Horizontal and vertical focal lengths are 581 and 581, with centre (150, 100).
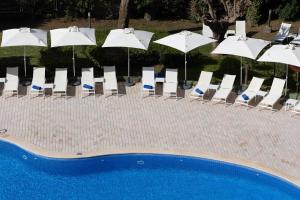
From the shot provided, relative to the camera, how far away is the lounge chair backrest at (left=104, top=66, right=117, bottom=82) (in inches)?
793

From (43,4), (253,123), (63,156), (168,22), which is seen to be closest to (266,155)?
(253,123)

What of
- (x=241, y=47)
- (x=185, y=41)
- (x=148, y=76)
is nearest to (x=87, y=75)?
(x=148, y=76)

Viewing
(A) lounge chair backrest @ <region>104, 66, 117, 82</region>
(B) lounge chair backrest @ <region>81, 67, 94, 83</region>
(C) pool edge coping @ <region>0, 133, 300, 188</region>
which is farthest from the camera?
(A) lounge chair backrest @ <region>104, 66, 117, 82</region>

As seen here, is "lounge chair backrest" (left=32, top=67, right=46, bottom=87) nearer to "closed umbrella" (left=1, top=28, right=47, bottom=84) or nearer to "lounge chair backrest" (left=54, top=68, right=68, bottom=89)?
"lounge chair backrest" (left=54, top=68, right=68, bottom=89)

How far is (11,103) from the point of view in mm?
19422

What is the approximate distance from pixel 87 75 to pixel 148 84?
84.6 inches

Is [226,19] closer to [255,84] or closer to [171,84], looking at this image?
[255,84]

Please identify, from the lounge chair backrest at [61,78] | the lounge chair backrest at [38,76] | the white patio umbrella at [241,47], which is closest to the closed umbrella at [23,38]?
the lounge chair backrest at [38,76]

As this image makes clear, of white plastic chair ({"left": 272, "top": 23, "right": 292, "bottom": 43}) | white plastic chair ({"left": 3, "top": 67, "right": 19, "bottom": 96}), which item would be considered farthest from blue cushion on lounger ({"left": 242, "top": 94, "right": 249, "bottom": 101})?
white plastic chair ({"left": 3, "top": 67, "right": 19, "bottom": 96})

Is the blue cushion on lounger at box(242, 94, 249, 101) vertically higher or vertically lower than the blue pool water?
higher

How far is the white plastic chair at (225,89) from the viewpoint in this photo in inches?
761

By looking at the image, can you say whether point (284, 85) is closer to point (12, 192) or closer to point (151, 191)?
point (151, 191)

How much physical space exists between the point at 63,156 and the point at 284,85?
8041 millimetres

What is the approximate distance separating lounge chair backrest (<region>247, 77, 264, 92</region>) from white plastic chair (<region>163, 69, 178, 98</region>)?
2527 millimetres
